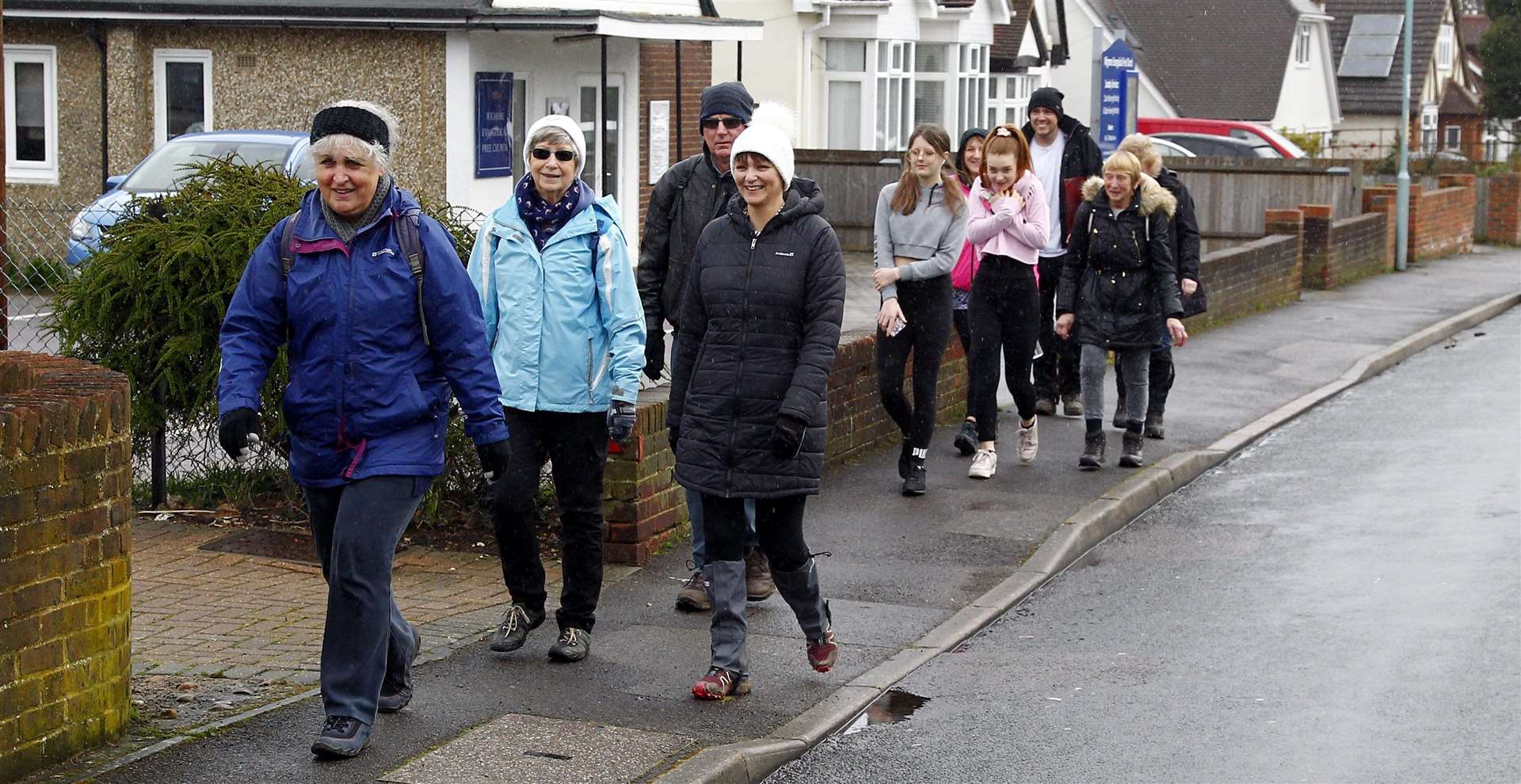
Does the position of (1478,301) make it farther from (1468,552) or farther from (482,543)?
(482,543)

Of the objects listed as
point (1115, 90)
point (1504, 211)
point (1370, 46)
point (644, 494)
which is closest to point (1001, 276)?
point (644, 494)

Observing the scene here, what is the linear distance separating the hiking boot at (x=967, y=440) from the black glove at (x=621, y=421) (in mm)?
4602

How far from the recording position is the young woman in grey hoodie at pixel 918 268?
9.23m

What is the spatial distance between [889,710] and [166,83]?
16.8m

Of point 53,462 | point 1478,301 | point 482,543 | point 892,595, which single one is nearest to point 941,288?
point 892,595

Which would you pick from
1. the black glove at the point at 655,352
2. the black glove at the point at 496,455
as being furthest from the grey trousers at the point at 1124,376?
the black glove at the point at 496,455

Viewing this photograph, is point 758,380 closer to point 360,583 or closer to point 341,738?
point 360,583

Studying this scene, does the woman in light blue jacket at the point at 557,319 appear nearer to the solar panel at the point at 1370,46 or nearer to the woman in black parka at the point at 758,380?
the woman in black parka at the point at 758,380

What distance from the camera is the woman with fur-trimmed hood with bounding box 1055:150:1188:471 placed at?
10.6 m

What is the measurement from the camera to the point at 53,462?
16.8ft

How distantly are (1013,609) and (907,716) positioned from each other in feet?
5.57

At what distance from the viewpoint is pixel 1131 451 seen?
10.9 m

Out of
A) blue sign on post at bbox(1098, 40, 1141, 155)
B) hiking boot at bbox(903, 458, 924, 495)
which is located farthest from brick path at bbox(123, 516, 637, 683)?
blue sign on post at bbox(1098, 40, 1141, 155)

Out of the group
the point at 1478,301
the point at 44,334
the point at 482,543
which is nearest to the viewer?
the point at 482,543
